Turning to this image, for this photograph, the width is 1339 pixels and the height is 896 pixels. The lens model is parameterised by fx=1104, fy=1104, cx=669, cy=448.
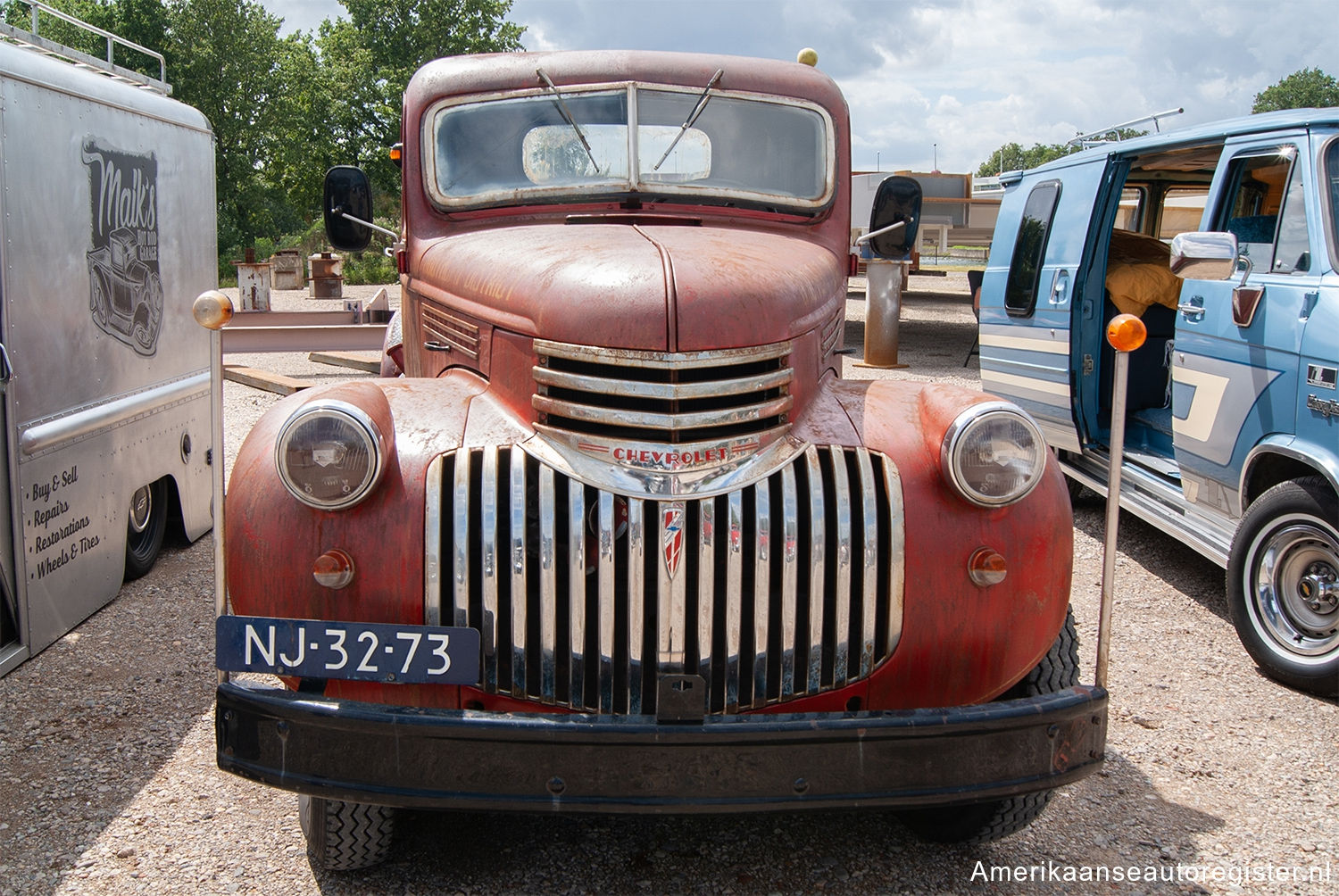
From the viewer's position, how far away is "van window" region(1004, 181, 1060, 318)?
7262 mm

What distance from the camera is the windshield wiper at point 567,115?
4.16m

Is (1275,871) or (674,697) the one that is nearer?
(674,697)

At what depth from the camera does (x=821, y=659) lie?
279 centimetres

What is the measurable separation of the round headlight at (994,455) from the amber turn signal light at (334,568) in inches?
59.7

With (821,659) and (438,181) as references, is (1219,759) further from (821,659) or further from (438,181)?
(438,181)

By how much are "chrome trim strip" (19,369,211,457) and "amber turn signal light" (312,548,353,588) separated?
252cm

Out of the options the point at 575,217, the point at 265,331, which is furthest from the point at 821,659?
the point at 265,331

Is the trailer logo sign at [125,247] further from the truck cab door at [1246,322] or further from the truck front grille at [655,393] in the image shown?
the truck cab door at [1246,322]

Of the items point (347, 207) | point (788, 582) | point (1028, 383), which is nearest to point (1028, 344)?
point (1028, 383)

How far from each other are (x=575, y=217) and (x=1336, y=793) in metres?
3.26

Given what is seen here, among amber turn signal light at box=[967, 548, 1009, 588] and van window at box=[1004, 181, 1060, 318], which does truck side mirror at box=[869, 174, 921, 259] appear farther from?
van window at box=[1004, 181, 1060, 318]

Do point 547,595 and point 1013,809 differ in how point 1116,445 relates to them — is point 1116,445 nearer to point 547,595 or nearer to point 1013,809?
point 1013,809

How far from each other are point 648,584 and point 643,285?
775 millimetres

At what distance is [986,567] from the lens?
9.21 feet
